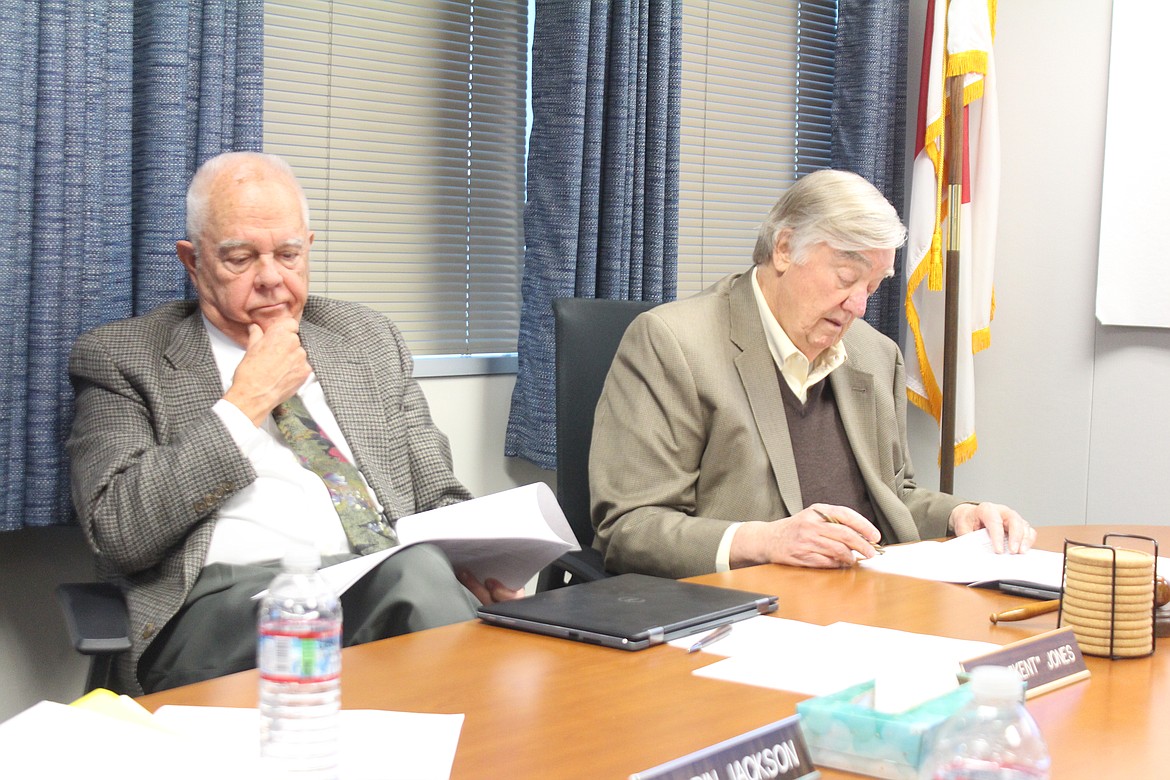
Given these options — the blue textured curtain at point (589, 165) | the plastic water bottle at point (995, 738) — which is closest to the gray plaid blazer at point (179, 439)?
the blue textured curtain at point (589, 165)

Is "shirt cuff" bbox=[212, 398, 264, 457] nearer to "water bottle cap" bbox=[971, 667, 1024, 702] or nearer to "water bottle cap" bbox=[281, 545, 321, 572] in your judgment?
"water bottle cap" bbox=[281, 545, 321, 572]

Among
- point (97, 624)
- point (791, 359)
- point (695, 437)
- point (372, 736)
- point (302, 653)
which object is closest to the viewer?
point (302, 653)

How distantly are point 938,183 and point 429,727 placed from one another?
3122 millimetres

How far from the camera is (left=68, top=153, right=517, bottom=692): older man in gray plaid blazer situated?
6.00 feet

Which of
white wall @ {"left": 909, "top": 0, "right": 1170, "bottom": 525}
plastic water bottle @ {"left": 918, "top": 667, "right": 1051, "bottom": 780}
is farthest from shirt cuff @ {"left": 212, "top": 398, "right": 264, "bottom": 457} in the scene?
white wall @ {"left": 909, "top": 0, "right": 1170, "bottom": 525}

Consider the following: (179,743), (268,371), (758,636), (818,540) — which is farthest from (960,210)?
(179,743)

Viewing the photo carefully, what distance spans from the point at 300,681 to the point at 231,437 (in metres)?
1.13

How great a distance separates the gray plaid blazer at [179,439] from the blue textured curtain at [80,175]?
0.51 ft

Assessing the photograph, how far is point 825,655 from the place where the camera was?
1247 millimetres

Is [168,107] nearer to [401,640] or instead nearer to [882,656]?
[401,640]

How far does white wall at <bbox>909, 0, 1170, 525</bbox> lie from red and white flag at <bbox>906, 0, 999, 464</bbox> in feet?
0.36

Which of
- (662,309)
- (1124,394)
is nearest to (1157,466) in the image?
(1124,394)

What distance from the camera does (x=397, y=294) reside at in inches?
121

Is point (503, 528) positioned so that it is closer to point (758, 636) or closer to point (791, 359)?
point (758, 636)
